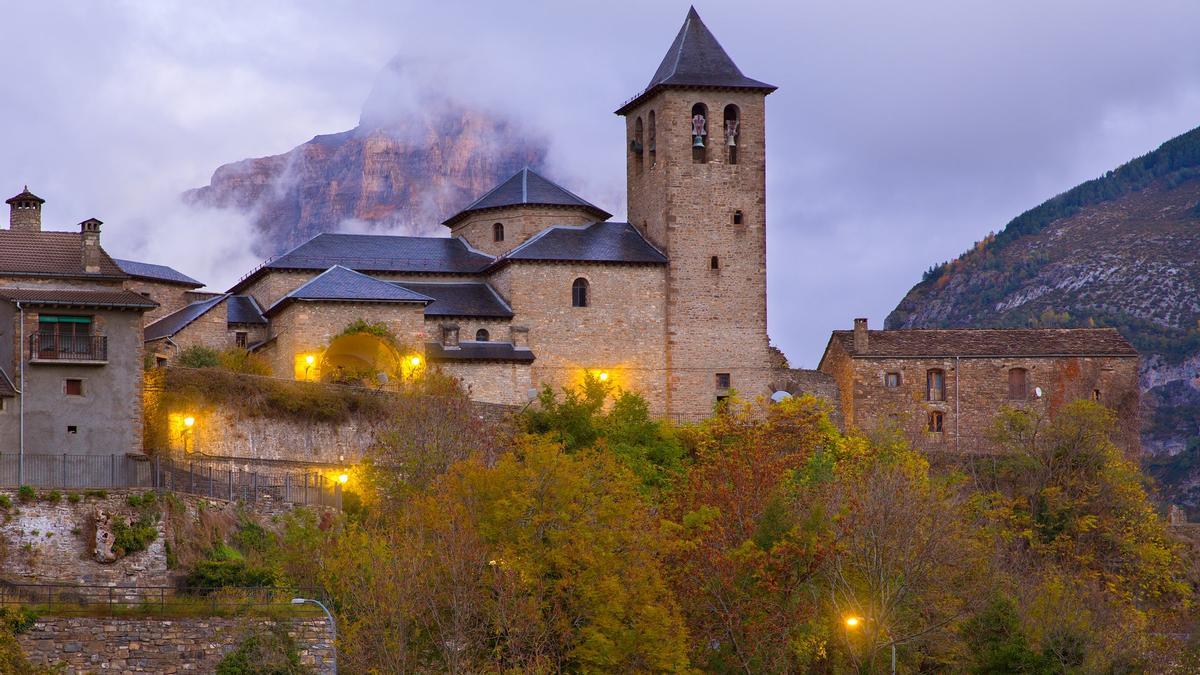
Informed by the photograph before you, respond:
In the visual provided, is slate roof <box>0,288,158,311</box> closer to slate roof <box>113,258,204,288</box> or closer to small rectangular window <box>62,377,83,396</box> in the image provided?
small rectangular window <box>62,377,83,396</box>

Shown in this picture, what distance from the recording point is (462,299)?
237ft

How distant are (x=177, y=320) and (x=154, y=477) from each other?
19.7 meters

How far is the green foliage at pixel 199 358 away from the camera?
6475 cm

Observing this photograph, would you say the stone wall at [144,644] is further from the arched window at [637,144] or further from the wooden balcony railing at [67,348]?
the arched window at [637,144]

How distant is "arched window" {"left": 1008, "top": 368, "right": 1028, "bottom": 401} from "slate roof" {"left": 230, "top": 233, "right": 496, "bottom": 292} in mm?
19580

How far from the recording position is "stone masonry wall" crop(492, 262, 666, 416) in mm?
71625

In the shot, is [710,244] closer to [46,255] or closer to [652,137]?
[652,137]

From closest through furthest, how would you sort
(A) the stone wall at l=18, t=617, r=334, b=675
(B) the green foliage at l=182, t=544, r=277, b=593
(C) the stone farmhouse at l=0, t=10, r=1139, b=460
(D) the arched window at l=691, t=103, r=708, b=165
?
(A) the stone wall at l=18, t=617, r=334, b=675, (B) the green foliage at l=182, t=544, r=277, b=593, (C) the stone farmhouse at l=0, t=10, r=1139, b=460, (D) the arched window at l=691, t=103, r=708, b=165

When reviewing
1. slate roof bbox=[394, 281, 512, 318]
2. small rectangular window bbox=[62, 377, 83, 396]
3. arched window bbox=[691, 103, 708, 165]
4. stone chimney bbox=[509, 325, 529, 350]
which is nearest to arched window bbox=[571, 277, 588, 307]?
stone chimney bbox=[509, 325, 529, 350]

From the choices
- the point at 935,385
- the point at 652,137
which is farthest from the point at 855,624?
the point at 652,137

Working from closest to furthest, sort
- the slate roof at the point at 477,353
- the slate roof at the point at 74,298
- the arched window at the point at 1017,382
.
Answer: the slate roof at the point at 74,298, the slate roof at the point at 477,353, the arched window at the point at 1017,382

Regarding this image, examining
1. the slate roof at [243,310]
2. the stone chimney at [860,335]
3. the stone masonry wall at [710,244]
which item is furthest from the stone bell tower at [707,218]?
the slate roof at [243,310]

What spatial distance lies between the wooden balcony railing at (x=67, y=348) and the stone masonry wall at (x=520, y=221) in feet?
83.5

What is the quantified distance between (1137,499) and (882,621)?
65.7 feet
